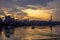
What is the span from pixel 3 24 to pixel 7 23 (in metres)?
2.71

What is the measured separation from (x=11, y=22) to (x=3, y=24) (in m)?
6.00

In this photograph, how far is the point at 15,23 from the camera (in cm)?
15450

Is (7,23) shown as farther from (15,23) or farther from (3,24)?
(15,23)

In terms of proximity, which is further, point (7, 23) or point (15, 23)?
point (15, 23)

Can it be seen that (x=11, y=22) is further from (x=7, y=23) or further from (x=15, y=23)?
(x=15, y=23)

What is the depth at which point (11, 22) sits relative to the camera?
14012 cm

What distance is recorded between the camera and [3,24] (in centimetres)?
13675

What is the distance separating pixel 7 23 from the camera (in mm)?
137750

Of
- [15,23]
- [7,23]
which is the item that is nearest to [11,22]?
[7,23]

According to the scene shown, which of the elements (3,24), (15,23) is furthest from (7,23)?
→ (15,23)

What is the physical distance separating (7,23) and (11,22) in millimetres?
3404

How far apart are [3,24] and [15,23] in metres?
18.9

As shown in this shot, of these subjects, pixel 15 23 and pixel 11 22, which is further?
pixel 15 23
